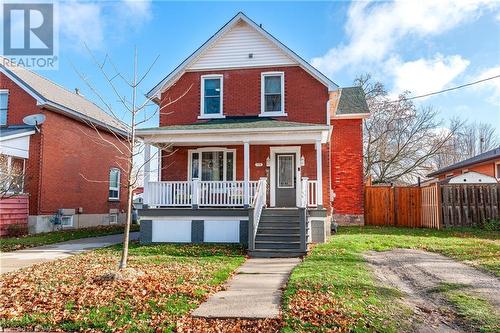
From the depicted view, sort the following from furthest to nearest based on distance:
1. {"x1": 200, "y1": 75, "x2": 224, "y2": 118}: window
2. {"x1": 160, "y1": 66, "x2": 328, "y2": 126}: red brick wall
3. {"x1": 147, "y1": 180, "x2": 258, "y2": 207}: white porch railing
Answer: {"x1": 200, "y1": 75, "x2": 224, "y2": 118}: window, {"x1": 160, "y1": 66, "x2": 328, "y2": 126}: red brick wall, {"x1": 147, "y1": 180, "x2": 258, "y2": 207}: white porch railing

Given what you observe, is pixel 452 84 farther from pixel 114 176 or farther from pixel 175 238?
pixel 114 176

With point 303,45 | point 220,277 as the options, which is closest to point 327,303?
point 220,277

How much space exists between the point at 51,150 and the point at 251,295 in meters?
15.1

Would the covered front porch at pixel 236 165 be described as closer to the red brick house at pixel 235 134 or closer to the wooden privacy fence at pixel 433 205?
the red brick house at pixel 235 134

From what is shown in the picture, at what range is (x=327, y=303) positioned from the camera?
5602 millimetres

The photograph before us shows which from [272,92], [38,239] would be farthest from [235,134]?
[38,239]

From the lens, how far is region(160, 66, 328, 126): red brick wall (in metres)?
15.1

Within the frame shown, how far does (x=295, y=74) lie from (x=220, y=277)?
10.2m

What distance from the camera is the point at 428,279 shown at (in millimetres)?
7453

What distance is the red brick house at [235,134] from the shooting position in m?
12.8

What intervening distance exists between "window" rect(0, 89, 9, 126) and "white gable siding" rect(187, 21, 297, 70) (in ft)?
31.4

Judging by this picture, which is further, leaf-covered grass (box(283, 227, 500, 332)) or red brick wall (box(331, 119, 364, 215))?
red brick wall (box(331, 119, 364, 215))

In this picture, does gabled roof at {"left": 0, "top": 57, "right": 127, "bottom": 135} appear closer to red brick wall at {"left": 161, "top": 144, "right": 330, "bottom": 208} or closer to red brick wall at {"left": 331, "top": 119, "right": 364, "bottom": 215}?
red brick wall at {"left": 161, "top": 144, "right": 330, "bottom": 208}

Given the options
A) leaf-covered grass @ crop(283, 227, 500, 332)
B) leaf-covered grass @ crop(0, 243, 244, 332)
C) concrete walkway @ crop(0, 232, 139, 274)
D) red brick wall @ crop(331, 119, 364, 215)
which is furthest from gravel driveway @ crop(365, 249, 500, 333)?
concrete walkway @ crop(0, 232, 139, 274)
